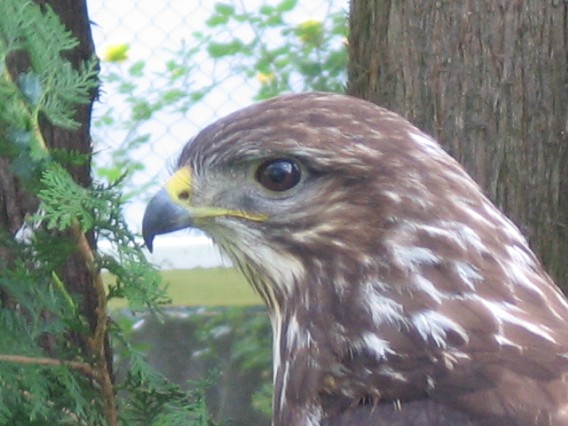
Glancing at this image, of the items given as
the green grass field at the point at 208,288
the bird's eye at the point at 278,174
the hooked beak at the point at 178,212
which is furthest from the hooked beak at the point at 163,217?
the green grass field at the point at 208,288

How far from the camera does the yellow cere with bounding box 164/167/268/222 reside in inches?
107

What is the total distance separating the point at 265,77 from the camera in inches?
263

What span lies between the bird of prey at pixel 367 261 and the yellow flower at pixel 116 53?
432 centimetres

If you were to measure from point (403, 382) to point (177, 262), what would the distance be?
12.9 ft

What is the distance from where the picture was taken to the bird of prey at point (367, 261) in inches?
96.3

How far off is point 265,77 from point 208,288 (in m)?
1.16

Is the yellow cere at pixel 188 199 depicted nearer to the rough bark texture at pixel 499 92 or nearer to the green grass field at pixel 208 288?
the rough bark texture at pixel 499 92

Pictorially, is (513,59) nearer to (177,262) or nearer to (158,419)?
(158,419)

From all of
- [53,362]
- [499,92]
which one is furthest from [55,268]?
[499,92]

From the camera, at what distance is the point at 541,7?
11.8ft

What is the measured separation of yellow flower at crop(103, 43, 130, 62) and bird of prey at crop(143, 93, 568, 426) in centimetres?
432

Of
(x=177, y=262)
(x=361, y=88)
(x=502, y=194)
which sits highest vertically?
(x=361, y=88)

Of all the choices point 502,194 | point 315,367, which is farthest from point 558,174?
point 315,367

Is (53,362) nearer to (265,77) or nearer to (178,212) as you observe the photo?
(178,212)
